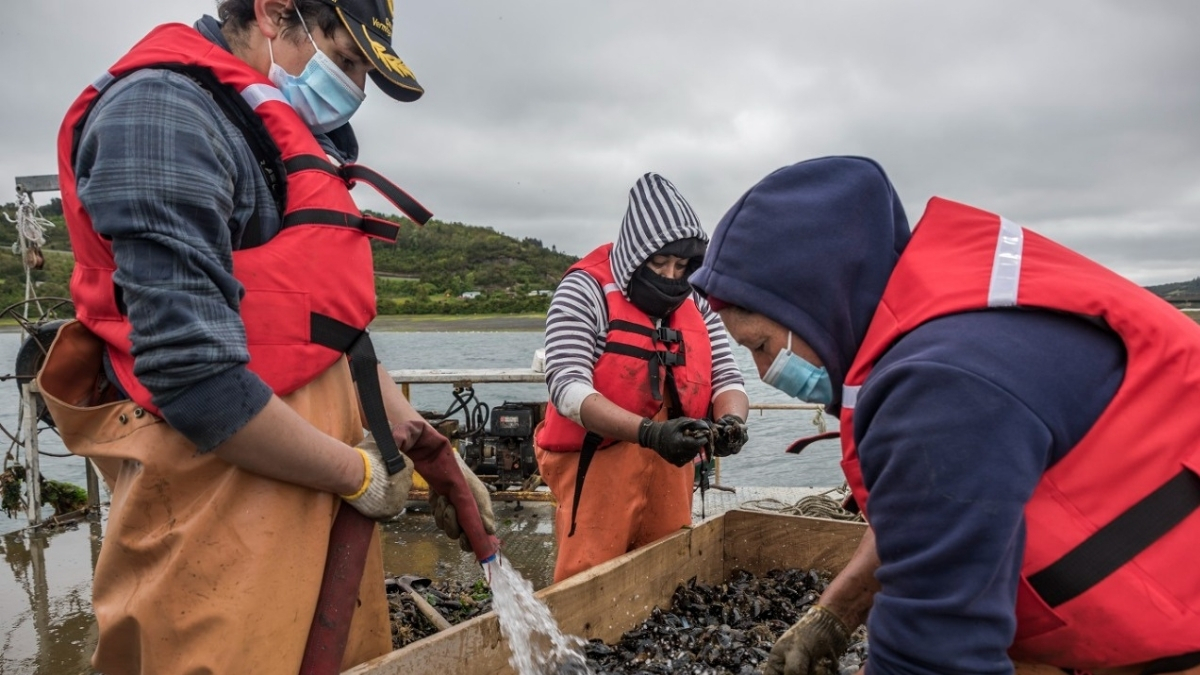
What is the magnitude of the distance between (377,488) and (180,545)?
447 millimetres

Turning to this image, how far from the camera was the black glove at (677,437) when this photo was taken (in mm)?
3230

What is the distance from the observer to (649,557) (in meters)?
3.37

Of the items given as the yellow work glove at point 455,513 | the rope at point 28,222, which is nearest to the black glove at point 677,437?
the yellow work glove at point 455,513

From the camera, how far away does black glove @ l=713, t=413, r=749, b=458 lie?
3531mm

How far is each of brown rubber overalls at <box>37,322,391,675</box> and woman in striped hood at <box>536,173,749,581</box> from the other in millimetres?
1712

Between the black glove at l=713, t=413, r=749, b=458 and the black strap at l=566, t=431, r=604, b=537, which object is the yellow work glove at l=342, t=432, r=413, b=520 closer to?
the black strap at l=566, t=431, r=604, b=537

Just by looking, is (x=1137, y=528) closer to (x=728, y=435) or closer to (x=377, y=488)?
(x=377, y=488)

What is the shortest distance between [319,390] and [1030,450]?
1.55 metres

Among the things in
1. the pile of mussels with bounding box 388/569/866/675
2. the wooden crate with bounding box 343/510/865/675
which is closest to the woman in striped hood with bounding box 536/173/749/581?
the wooden crate with bounding box 343/510/865/675

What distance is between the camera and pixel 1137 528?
1330mm

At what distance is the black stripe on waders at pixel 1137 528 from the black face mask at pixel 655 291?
242 cm

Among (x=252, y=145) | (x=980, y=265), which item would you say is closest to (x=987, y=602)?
(x=980, y=265)

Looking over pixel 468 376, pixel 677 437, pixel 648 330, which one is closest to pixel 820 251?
pixel 677 437

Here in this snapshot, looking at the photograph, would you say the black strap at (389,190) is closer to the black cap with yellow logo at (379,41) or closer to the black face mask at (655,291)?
the black cap with yellow logo at (379,41)
